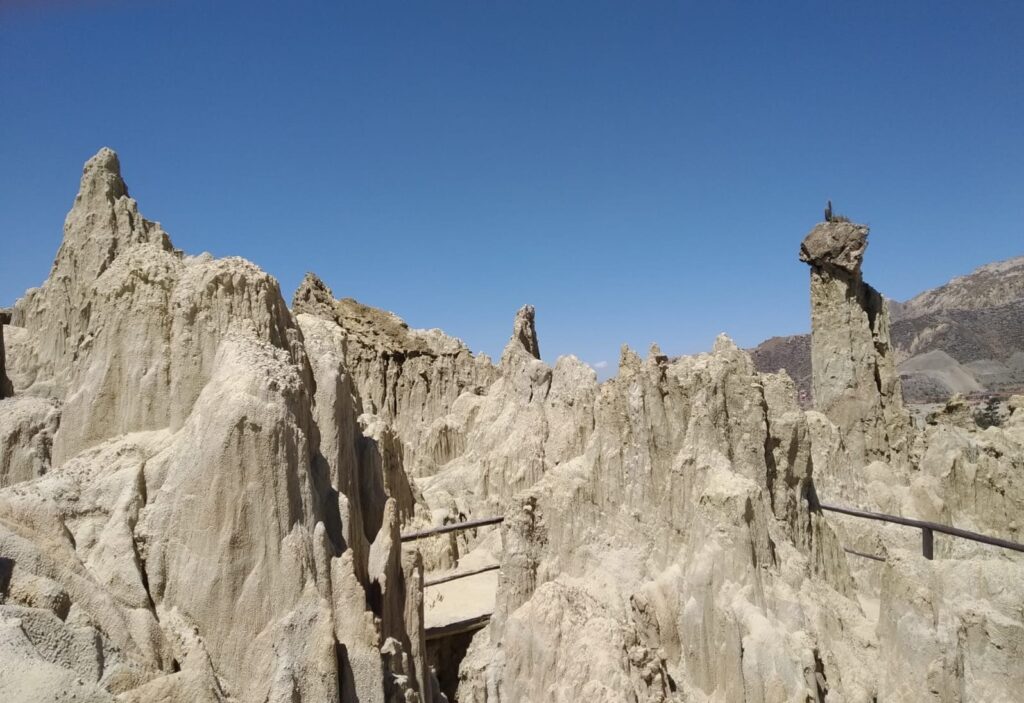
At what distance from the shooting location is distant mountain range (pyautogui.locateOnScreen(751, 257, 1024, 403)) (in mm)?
71000

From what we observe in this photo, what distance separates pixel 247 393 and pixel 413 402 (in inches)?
910

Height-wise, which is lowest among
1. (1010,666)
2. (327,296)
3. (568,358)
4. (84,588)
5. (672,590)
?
(1010,666)

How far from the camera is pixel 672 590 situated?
9273 mm

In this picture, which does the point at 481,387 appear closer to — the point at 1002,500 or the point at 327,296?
the point at 327,296

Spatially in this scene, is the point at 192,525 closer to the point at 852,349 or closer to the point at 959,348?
the point at 852,349

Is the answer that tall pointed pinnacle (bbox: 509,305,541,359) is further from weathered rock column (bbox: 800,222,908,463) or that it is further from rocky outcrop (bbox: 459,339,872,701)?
rocky outcrop (bbox: 459,339,872,701)

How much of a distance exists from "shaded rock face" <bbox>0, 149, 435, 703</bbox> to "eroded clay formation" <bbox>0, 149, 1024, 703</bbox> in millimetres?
23

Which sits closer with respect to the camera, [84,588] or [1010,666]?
[84,588]

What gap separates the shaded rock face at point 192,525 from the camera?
4.94 m

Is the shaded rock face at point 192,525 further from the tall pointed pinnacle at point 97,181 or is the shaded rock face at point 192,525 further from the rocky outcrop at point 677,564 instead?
the tall pointed pinnacle at point 97,181

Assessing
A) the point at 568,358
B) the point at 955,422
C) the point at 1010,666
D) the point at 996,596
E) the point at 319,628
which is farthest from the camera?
the point at 568,358

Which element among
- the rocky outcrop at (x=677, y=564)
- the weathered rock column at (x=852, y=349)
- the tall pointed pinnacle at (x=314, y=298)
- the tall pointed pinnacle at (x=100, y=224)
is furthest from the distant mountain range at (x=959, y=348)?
the rocky outcrop at (x=677, y=564)

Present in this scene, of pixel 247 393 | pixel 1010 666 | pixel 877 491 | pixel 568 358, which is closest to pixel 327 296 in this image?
pixel 568 358

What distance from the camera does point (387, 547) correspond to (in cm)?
779
